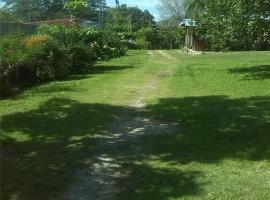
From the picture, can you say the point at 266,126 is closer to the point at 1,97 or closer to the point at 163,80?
the point at 1,97

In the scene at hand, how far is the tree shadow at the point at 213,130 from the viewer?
7.48 m

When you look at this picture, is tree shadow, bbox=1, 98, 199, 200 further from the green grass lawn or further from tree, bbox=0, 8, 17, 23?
tree, bbox=0, 8, 17, 23

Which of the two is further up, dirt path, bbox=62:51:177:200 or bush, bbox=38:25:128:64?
bush, bbox=38:25:128:64

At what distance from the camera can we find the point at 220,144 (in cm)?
802

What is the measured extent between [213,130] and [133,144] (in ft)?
5.49

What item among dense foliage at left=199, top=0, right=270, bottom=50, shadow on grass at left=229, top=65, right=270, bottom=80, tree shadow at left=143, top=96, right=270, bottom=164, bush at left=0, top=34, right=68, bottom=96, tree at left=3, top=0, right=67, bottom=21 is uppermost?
tree at left=3, top=0, right=67, bottom=21

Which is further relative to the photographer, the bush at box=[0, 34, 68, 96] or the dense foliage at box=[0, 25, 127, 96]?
the dense foliage at box=[0, 25, 127, 96]

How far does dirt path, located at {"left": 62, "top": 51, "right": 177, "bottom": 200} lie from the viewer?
5.78 metres

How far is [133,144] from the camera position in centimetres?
805

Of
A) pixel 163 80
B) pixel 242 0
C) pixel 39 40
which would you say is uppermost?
pixel 242 0

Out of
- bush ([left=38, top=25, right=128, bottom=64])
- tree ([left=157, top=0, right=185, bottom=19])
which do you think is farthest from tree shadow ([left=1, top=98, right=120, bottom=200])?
tree ([left=157, top=0, right=185, bottom=19])

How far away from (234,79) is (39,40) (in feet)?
21.7

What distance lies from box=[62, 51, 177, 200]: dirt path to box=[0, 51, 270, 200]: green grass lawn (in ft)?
0.29

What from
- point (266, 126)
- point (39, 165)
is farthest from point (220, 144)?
point (39, 165)
